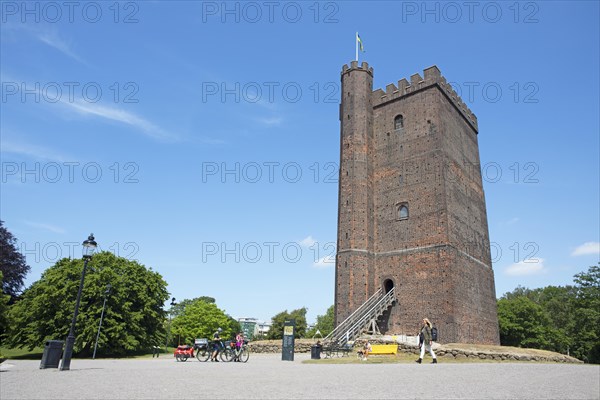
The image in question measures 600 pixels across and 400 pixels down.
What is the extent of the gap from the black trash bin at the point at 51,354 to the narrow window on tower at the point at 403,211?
25.9 metres

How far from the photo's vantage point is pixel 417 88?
3666 centimetres

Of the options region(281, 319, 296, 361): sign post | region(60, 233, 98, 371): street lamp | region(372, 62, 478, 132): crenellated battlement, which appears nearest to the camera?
region(60, 233, 98, 371): street lamp

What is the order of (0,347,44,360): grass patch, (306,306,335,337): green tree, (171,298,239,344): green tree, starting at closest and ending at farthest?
(0,347,44,360): grass patch
(171,298,239,344): green tree
(306,306,335,337): green tree

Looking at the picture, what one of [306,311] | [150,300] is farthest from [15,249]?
[306,311]

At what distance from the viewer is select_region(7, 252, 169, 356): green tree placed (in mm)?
32188

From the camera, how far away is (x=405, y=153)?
3566 centimetres

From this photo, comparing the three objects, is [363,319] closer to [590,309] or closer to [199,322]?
[590,309]

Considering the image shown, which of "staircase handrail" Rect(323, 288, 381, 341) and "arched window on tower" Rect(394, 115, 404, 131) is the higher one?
"arched window on tower" Rect(394, 115, 404, 131)

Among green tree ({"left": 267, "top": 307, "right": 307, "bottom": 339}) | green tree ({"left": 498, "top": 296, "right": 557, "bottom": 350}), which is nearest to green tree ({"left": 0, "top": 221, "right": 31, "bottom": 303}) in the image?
green tree ({"left": 267, "top": 307, "right": 307, "bottom": 339})

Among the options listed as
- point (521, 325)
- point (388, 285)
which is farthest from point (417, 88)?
point (521, 325)

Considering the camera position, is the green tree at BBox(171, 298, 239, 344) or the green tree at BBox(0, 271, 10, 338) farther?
the green tree at BBox(171, 298, 239, 344)

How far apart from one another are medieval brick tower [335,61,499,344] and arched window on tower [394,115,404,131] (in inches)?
4.3

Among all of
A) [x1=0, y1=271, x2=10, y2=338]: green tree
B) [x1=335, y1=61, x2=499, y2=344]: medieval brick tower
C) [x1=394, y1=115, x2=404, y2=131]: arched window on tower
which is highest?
[x1=394, y1=115, x2=404, y2=131]: arched window on tower

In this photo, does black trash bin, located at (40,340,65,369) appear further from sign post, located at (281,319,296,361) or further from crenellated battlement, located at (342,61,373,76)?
crenellated battlement, located at (342,61,373,76)
